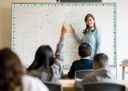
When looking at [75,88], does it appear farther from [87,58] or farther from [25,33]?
[25,33]

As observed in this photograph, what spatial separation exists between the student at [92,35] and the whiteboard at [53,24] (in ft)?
0.63

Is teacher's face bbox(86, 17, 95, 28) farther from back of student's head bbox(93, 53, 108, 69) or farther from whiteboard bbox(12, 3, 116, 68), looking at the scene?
back of student's head bbox(93, 53, 108, 69)

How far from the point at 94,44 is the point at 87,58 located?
4.99ft

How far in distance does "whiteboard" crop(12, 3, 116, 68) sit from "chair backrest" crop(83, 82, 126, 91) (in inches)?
115

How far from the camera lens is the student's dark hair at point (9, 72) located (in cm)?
134

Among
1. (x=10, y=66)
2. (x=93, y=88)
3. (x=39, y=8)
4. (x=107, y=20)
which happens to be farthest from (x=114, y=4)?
(x=10, y=66)

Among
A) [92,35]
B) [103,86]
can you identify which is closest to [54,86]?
[103,86]

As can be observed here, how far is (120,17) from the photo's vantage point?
5484mm

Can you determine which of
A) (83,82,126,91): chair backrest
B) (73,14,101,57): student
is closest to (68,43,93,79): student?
(83,82,126,91): chair backrest

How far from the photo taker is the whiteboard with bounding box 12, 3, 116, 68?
5172 mm

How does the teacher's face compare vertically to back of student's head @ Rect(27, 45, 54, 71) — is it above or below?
above

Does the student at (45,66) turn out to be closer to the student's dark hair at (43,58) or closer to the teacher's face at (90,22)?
the student's dark hair at (43,58)

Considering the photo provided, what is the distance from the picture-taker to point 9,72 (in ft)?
4.41

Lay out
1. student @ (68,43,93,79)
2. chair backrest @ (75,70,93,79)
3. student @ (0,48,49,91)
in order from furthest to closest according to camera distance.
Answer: student @ (68,43,93,79)
chair backrest @ (75,70,93,79)
student @ (0,48,49,91)
